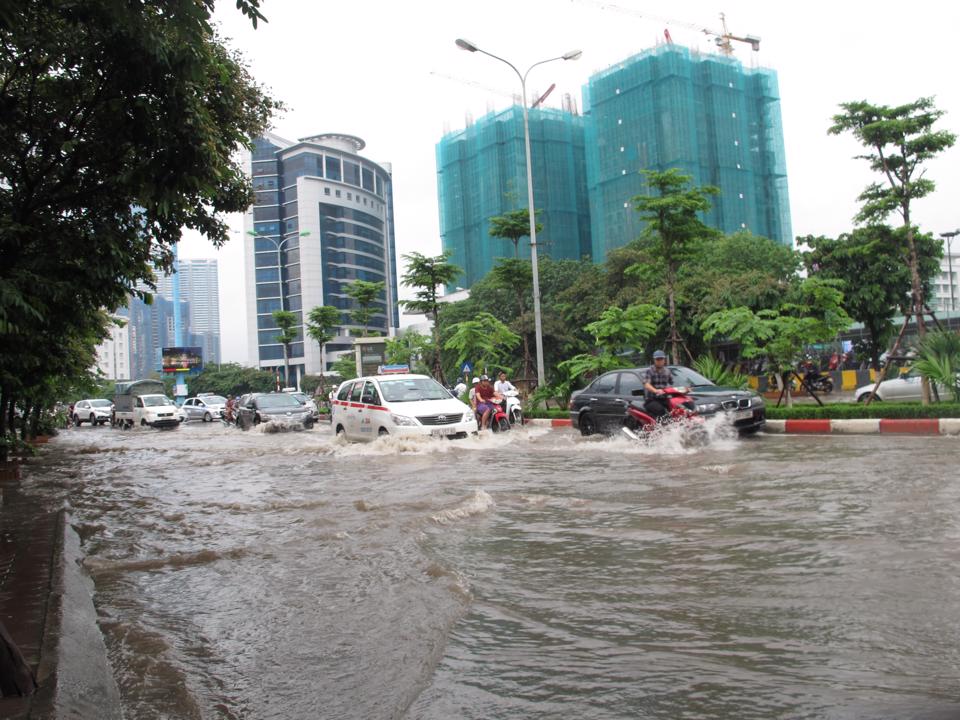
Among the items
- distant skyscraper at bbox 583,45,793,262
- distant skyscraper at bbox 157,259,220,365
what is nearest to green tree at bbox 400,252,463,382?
distant skyscraper at bbox 583,45,793,262

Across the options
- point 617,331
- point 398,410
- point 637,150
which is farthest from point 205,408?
point 637,150

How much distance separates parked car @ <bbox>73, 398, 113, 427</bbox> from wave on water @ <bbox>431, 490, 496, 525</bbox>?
1591 inches

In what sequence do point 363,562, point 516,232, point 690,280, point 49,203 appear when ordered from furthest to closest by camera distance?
1. point 690,280
2. point 516,232
3. point 49,203
4. point 363,562

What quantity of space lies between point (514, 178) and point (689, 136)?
19318 millimetres

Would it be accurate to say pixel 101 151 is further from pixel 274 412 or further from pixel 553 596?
pixel 274 412

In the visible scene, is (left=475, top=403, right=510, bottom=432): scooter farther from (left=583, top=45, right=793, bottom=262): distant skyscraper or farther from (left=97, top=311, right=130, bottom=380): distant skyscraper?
(left=97, top=311, right=130, bottom=380): distant skyscraper

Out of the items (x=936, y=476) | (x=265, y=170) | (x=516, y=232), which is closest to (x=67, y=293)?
(x=936, y=476)

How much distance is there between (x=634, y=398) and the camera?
1281 centimetres

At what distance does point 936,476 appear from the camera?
7.10m

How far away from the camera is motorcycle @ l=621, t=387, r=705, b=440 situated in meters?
11.1

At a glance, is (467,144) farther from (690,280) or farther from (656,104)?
(690,280)

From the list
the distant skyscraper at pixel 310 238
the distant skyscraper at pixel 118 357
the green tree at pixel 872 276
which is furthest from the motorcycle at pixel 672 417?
the distant skyscraper at pixel 118 357

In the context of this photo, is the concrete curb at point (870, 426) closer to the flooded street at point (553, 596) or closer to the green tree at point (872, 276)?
the flooded street at point (553, 596)

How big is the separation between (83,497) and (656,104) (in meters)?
68.7
